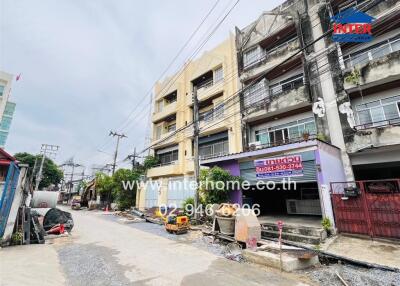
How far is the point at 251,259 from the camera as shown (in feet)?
20.6

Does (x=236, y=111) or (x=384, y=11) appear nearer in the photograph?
(x=384, y=11)

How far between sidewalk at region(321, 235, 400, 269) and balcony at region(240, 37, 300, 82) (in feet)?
38.2

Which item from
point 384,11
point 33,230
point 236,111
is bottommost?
point 33,230

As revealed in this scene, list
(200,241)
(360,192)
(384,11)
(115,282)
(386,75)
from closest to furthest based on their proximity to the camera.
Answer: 1. (115,282)
2. (360,192)
3. (200,241)
4. (386,75)
5. (384,11)

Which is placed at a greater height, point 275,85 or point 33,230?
point 275,85

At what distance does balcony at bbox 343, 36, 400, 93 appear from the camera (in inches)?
404

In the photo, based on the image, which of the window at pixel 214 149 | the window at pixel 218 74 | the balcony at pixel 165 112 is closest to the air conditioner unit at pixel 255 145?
the window at pixel 214 149

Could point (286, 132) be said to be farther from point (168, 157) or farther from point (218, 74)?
point (168, 157)

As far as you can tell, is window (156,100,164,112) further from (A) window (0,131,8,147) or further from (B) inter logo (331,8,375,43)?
(A) window (0,131,8,147)

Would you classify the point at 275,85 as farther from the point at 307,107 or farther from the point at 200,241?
the point at 200,241

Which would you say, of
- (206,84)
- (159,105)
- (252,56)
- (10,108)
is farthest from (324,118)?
(10,108)

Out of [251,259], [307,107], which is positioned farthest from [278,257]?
[307,107]

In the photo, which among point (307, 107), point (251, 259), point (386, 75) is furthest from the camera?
point (307, 107)

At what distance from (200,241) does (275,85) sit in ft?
40.4
